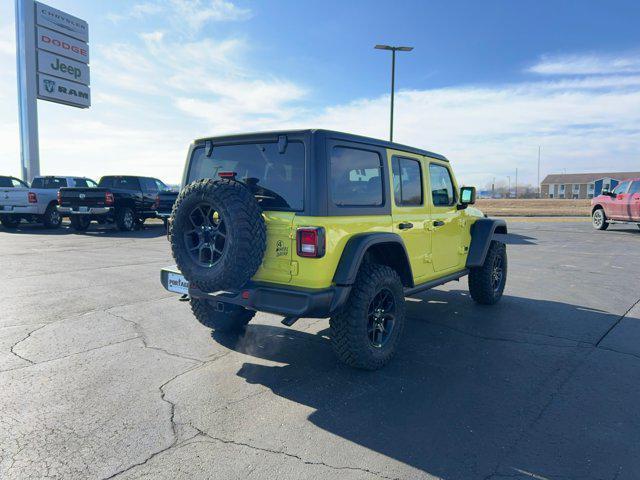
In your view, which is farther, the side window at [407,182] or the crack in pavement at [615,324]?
the crack in pavement at [615,324]

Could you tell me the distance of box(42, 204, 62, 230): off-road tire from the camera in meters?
16.6

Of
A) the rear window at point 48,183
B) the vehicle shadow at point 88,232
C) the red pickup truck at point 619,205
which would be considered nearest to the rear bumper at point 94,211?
the vehicle shadow at point 88,232

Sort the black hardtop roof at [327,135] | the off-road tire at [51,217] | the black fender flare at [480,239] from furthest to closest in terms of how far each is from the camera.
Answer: the off-road tire at [51,217], the black fender flare at [480,239], the black hardtop roof at [327,135]

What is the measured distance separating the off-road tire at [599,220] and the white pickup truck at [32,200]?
19235mm

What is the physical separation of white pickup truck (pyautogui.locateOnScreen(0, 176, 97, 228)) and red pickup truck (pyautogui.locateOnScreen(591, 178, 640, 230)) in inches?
752

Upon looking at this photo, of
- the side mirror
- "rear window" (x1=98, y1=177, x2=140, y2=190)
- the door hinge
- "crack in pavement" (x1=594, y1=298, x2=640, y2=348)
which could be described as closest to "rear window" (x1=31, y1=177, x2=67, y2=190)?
"rear window" (x1=98, y1=177, x2=140, y2=190)

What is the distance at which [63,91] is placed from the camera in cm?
2309

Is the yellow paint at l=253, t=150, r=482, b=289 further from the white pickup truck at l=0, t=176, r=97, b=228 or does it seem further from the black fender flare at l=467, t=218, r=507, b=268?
the white pickup truck at l=0, t=176, r=97, b=228

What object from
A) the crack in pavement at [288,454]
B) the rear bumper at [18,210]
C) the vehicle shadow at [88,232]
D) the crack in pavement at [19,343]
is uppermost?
the rear bumper at [18,210]

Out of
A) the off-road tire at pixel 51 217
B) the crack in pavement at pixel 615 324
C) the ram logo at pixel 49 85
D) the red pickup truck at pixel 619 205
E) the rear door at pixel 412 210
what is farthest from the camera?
the ram logo at pixel 49 85

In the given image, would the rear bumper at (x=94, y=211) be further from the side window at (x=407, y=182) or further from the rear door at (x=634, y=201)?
the rear door at (x=634, y=201)

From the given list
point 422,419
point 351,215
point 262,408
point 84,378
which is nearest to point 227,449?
point 262,408

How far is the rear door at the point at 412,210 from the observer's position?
173 inches

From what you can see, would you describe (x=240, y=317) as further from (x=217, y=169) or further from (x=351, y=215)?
(x=351, y=215)
